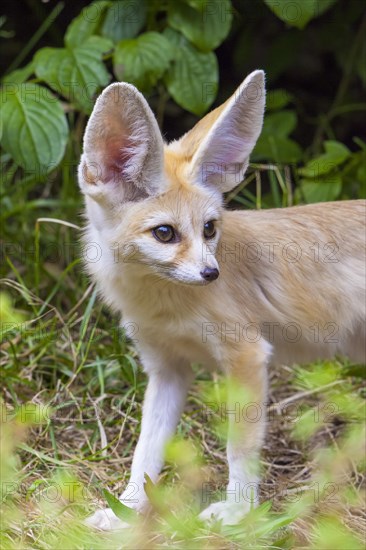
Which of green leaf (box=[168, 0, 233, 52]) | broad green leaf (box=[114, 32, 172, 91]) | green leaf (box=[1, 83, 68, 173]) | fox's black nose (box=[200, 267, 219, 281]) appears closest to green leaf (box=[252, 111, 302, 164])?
green leaf (box=[168, 0, 233, 52])

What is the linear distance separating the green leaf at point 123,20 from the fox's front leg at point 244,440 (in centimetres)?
249

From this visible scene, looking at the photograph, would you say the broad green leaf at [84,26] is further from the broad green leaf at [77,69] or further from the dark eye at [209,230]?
the dark eye at [209,230]

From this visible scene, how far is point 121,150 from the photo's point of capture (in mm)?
3432

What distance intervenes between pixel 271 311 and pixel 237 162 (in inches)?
27.0

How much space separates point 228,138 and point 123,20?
2.05 m

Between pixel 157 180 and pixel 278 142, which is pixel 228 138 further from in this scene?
pixel 278 142

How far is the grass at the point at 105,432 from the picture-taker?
3.39 metres

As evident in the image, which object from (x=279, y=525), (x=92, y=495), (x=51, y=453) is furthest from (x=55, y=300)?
(x=279, y=525)

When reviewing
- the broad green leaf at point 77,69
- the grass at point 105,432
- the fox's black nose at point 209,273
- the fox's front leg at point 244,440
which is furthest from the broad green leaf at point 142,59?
the fox's black nose at point 209,273

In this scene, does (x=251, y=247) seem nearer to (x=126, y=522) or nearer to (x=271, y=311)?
(x=271, y=311)

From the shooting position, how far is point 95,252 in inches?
149

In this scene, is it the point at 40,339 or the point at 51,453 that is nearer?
the point at 51,453

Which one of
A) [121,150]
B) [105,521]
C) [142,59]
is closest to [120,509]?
[105,521]

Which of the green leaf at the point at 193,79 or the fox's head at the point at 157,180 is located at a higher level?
the fox's head at the point at 157,180
